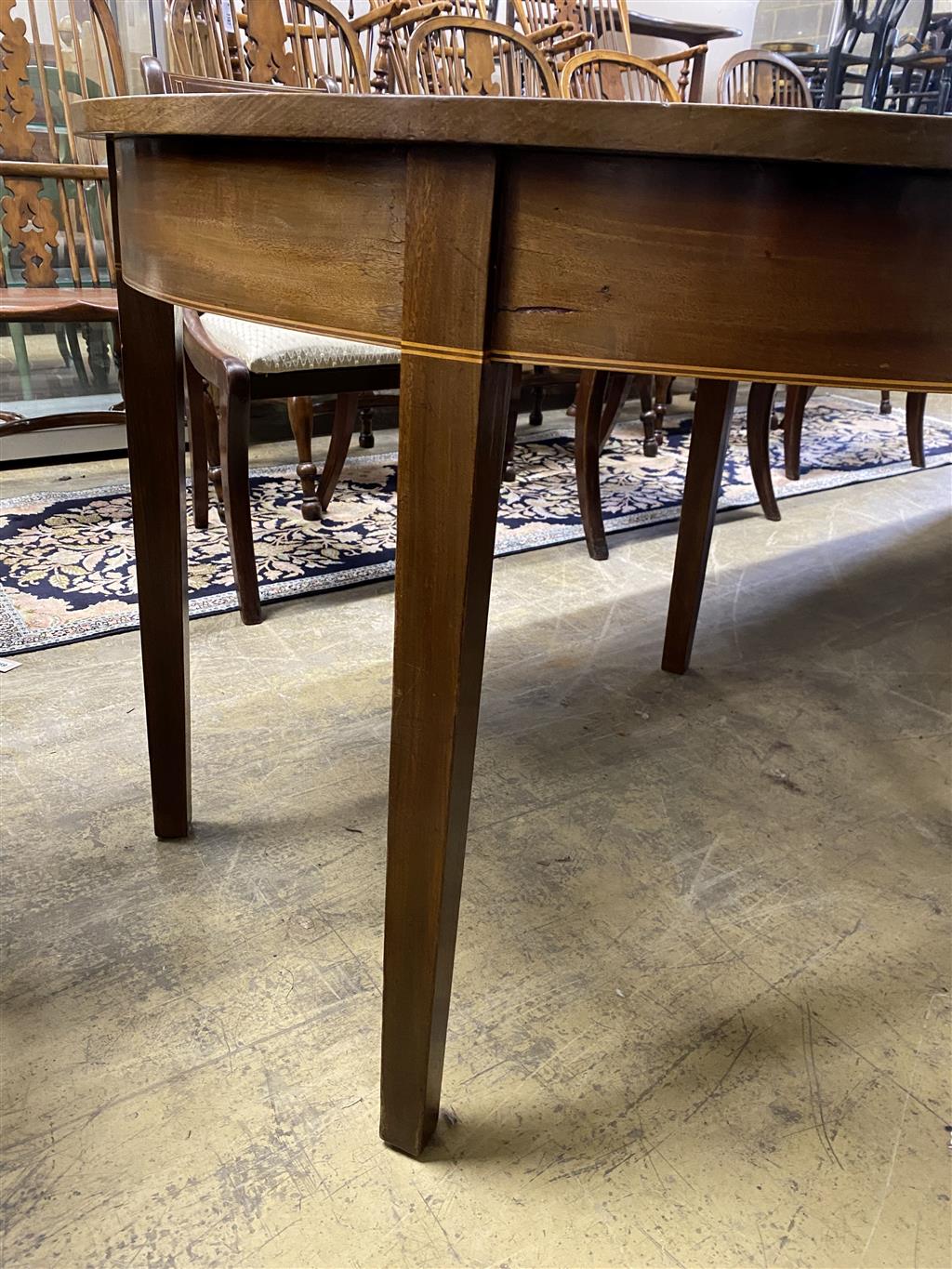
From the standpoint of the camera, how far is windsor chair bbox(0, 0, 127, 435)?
192cm

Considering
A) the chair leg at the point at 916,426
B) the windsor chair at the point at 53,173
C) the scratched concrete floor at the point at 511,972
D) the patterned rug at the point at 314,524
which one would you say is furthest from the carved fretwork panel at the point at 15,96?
the chair leg at the point at 916,426

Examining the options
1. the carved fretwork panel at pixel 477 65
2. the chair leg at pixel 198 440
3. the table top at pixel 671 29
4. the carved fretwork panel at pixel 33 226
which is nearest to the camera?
the chair leg at pixel 198 440

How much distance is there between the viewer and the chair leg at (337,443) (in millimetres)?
1932

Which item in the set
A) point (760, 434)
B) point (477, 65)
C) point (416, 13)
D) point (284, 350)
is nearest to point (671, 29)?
point (477, 65)

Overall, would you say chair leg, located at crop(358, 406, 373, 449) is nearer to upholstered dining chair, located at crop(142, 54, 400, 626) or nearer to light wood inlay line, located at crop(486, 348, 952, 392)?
upholstered dining chair, located at crop(142, 54, 400, 626)

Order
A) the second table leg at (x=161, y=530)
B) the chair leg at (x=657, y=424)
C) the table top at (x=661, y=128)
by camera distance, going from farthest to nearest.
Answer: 1. the chair leg at (x=657, y=424)
2. the second table leg at (x=161, y=530)
3. the table top at (x=661, y=128)

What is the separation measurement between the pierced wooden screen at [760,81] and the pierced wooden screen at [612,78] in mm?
143

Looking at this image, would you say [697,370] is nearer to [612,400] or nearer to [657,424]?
[612,400]

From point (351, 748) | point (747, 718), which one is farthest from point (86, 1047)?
point (747, 718)

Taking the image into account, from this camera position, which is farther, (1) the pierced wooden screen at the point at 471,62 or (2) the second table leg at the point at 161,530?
(1) the pierced wooden screen at the point at 471,62

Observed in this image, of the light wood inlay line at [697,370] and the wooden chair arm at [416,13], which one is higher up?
the wooden chair arm at [416,13]

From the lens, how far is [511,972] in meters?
0.84

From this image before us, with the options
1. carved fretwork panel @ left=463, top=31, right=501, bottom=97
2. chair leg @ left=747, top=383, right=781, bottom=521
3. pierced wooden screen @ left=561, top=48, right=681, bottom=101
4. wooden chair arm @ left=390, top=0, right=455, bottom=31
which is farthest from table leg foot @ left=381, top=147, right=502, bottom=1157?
carved fretwork panel @ left=463, top=31, right=501, bottom=97

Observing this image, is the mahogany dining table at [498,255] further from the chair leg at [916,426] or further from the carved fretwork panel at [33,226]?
the chair leg at [916,426]
